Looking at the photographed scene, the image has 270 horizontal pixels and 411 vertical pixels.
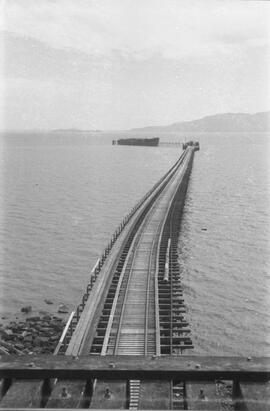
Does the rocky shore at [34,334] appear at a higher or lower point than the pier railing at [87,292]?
lower

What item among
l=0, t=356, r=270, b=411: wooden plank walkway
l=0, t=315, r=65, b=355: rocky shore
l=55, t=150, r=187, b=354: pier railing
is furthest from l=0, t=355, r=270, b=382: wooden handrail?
l=0, t=315, r=65, b=355: rocky shore

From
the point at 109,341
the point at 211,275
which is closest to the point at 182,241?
the point at 211,275

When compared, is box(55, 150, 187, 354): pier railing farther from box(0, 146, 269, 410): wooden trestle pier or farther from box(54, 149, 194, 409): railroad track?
box(54, 149, 194, 409): railroad track

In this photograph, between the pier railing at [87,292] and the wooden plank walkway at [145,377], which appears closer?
the wooden plank walkway at [145,377]

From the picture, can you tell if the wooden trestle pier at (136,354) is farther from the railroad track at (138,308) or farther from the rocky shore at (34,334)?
the rocky shore at (34,334)

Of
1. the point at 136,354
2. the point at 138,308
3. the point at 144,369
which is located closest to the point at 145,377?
the point at 144,369

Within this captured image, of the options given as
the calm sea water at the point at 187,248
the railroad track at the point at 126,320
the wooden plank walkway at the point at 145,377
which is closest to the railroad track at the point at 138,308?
the railroad track at the point at 126,320

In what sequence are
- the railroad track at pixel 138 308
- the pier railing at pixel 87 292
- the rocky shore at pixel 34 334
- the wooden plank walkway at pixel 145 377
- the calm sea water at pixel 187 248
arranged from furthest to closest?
the calm sea water at pixel 187 248 < the rocky shore at pixel 34 334 < the railroad track at pixel 138 308 < the pier railing at pixel 87 292 < the wooden plank walkway at pixel 145 377
